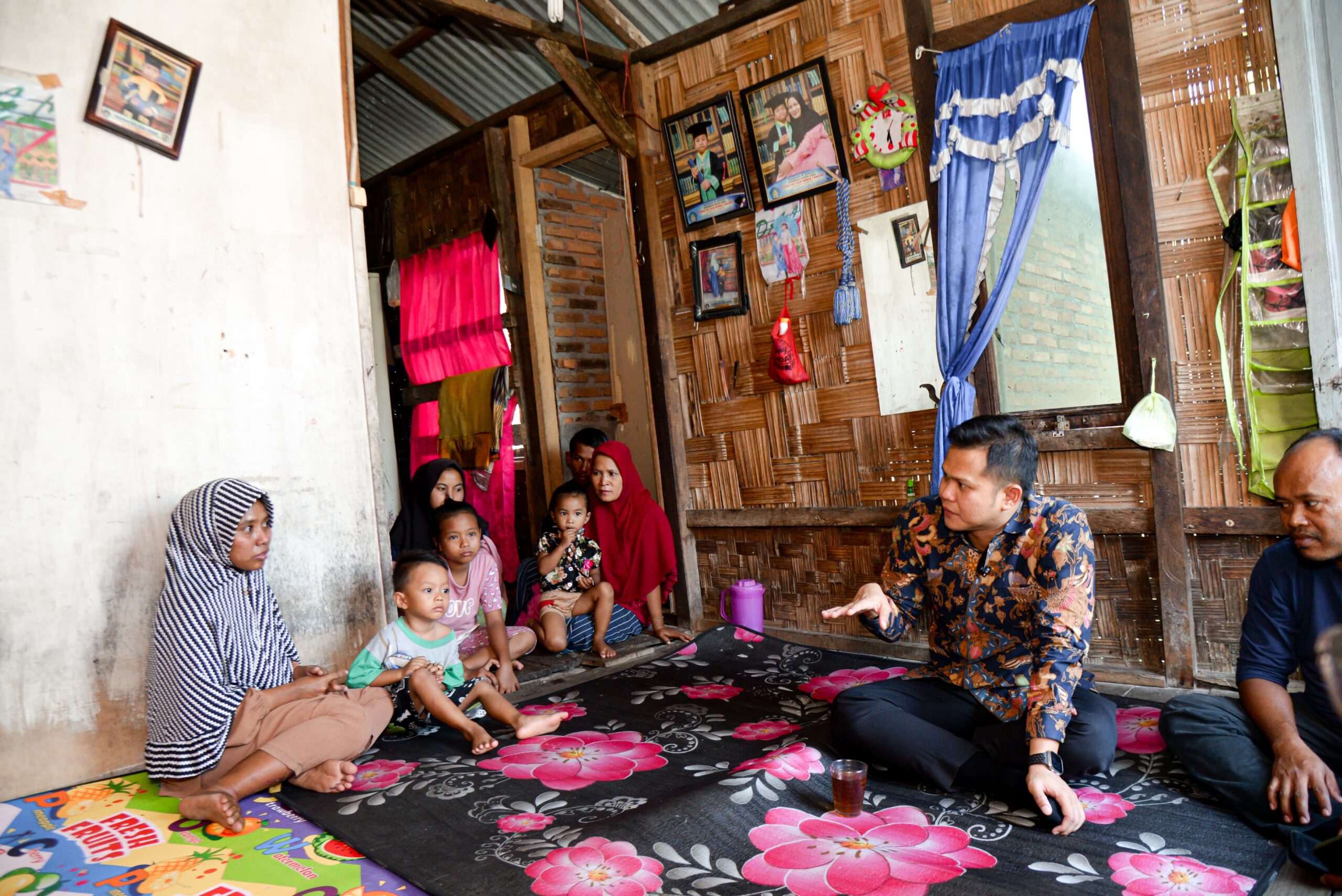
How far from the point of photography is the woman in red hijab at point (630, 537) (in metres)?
4.61

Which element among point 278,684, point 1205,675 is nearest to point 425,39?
point 278,684

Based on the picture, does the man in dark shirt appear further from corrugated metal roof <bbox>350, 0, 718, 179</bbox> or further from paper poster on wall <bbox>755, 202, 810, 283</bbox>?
corrugated metal roof <bbox>350, 0, 718, 179</bbox>

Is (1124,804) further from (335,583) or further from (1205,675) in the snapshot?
(335,583)

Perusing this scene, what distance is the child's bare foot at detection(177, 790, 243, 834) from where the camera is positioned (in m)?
2.34

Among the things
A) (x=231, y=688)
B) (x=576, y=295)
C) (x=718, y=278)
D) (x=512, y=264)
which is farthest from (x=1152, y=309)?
(x=512, y=264)

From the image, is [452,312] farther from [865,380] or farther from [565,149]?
[865,380]

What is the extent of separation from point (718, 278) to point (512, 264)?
6.42 feet

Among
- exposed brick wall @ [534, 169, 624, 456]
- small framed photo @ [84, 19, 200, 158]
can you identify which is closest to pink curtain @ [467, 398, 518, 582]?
exposed brick wall @ [534, 169, 624, 456]

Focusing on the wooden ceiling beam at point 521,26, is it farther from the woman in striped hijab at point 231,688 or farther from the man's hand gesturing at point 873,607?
the man's hand gesturing at point 873,607

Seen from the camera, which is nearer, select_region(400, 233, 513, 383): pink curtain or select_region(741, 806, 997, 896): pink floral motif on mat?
select_region(741, 806, 997, 896): pink floral motif on mat

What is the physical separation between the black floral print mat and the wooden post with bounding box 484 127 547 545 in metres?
3.19

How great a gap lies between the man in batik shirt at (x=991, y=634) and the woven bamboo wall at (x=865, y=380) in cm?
124

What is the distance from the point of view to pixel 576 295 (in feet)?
20.7

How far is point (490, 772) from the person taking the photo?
2.67 metres
